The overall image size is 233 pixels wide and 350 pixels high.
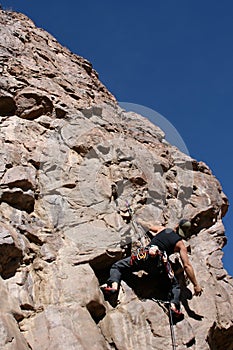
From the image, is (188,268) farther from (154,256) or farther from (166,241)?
(154,256)

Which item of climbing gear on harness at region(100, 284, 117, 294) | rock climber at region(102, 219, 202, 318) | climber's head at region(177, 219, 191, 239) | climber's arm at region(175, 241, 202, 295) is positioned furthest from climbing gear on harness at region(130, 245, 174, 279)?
climber's head at region(177, 219, 191, 239)

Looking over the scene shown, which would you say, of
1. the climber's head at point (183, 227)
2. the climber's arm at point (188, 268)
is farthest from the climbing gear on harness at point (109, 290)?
the climber's head at point (183, 227)

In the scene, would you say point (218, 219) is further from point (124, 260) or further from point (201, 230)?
point (124, 260)

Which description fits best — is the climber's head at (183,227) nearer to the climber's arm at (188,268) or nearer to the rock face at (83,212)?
the rock face at (83,212)

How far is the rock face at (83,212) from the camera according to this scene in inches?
282

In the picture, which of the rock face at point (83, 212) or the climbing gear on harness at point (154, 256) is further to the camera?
the climbing gear on harness at point (154, 256)

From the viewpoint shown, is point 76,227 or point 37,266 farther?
point 76,227

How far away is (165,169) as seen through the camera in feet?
39.8

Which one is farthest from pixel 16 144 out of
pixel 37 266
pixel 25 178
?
pixel 37 266

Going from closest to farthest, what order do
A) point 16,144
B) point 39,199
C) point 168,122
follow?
point 39,199 < point 16,144 < point 168,122

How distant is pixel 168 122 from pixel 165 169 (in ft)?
11.1

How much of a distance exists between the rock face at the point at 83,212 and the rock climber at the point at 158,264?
28cm

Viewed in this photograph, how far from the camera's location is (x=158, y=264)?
856 centimetres

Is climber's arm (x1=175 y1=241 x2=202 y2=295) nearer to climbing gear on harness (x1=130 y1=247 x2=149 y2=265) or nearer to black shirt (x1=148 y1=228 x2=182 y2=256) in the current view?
black shirt (x1=148 y1=228 x2=182 y2=256)
